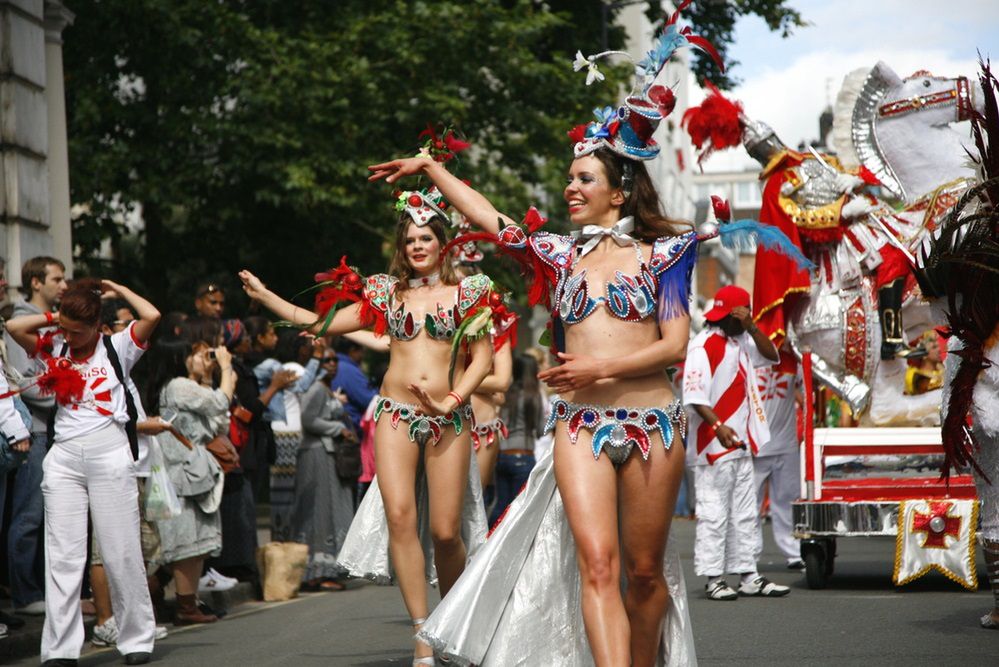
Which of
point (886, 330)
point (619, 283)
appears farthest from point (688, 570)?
point (619, 283)

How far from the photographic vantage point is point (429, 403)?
7258 millimetres

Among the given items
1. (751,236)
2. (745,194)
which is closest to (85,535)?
(751,236)

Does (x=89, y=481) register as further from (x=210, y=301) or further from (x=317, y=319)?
(x=210, y=301)

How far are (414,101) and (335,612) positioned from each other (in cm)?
1175

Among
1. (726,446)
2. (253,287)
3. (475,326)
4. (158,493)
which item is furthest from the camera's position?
(726,446)

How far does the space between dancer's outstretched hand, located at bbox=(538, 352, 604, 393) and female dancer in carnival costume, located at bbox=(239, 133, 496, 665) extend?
1.58 metres

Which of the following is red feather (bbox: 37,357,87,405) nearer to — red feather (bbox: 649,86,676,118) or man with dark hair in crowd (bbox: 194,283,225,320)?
man with dark hair in crowd (bbox: 194,283,225,320)

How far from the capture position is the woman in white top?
26.6 ft

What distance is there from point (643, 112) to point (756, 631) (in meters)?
3.84

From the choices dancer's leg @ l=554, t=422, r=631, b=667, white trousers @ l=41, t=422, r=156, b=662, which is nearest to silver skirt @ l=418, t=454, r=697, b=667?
dancer's leg @ l=554, t=422, r=631, b=667

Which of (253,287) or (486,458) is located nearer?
(253,287)

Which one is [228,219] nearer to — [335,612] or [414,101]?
[414,101]

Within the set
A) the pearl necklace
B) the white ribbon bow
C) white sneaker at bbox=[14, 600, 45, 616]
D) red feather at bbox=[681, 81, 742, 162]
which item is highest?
red feather at bbox=[681, 81, 742, 162]

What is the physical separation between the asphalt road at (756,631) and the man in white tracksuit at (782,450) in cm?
89
